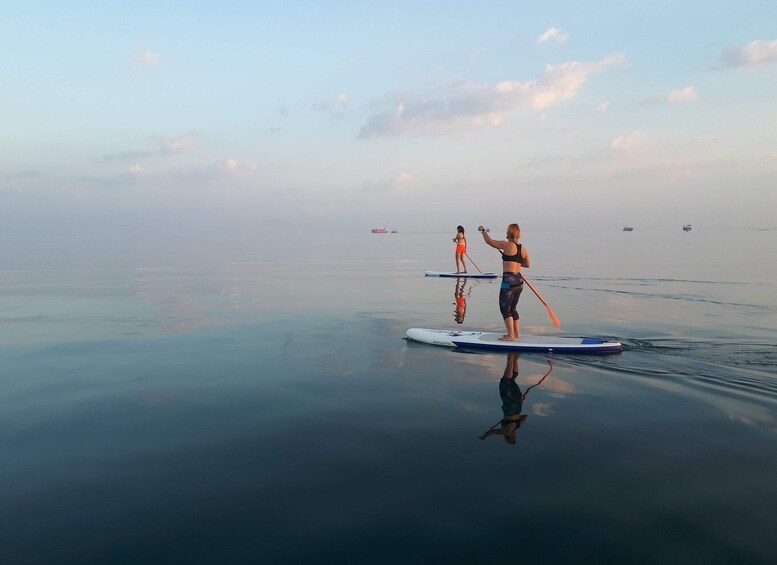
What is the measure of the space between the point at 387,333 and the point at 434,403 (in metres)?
5.63

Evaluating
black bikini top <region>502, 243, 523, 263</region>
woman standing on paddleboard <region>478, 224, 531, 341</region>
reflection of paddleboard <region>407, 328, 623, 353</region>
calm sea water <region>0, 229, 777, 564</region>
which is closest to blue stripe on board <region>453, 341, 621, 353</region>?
reflection of paddleboard <region>407, 328, 623, 353</region>

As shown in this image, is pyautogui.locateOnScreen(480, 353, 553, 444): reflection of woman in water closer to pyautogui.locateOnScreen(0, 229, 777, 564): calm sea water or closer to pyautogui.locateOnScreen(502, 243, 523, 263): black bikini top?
pyautogui.locateOnScreen(0, 229, 777, 564): calm sea water

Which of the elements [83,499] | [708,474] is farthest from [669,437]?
[83,499]

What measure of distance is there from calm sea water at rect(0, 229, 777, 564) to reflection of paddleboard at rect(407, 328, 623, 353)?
0.29 m

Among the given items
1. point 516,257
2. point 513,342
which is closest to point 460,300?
point 516,257

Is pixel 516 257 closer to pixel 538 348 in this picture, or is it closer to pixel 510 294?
pixel 510 294

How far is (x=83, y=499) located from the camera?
5008 mm

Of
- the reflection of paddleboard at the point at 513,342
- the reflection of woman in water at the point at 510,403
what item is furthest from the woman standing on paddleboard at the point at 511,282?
the reflection of woman in water at the point at 510,403

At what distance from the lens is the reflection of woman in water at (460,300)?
53.1ft

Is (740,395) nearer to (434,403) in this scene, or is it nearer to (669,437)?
(669,437)

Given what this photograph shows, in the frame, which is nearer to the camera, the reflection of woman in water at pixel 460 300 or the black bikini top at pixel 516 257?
the black bikini top at pixel 516 257

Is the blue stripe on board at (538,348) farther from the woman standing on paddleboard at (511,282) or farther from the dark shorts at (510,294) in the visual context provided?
the dark shorts at (510,294)

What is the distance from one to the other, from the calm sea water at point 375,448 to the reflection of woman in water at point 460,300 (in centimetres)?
268

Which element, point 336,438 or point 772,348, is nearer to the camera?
point 336,438
